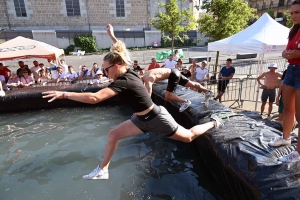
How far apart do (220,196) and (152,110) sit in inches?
73.7

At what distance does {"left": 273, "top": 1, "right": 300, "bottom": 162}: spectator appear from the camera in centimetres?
248

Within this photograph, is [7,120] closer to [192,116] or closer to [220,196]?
[192,116]

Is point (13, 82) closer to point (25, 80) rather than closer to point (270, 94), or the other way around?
point (25, 80)

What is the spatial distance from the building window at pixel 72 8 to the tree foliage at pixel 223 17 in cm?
2452

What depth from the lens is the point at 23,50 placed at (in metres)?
10.2

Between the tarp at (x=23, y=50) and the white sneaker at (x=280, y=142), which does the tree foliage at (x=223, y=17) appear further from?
the white sneaker at (x=280, y=142)

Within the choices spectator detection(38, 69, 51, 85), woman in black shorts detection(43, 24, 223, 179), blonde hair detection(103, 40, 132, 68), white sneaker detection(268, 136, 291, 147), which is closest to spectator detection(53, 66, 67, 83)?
spectator detection(38, 69, 51, 85)

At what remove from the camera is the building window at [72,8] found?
30734 millimetres

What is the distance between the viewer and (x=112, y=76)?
2848 mm

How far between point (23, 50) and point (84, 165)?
26.4 feet

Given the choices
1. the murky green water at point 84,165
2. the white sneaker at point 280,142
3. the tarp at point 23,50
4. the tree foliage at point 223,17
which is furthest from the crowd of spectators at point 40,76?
the white sneaker at point 280,142

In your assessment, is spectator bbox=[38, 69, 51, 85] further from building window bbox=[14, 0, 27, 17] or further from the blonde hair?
building window bbox=[14, 0, 27, 17]

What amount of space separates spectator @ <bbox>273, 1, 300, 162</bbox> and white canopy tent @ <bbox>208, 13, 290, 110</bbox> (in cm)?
505

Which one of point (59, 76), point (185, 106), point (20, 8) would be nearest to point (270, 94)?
point (185, 106)
